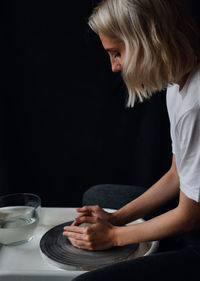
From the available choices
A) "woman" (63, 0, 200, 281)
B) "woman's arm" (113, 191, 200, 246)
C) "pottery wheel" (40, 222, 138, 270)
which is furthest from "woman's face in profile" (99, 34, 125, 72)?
"pottery wheel" (40, 222, 138, 270)

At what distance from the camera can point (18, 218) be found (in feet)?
3.66

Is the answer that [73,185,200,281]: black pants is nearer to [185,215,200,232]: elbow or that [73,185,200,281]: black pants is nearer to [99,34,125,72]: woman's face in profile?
[185,215,200,232]: elbow

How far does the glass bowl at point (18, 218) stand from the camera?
1078mm

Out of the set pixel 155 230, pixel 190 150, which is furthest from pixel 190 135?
pixel 155 230

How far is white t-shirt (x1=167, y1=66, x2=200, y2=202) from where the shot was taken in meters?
0.98

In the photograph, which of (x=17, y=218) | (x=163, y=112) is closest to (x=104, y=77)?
(x=163, y=112)

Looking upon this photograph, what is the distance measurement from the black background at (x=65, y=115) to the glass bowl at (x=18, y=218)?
2.49ft

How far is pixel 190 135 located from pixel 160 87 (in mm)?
162

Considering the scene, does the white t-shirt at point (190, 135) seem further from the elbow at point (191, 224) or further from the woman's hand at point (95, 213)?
the woman's hand at point (95, 213)

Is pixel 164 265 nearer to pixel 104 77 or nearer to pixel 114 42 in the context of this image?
pixel 114 42

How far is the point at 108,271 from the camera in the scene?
3.09 ft

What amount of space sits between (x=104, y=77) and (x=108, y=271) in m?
1.12

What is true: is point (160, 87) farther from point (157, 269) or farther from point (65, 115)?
point (65, 115)

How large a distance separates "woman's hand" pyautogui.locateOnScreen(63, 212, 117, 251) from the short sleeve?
0.76 feet
